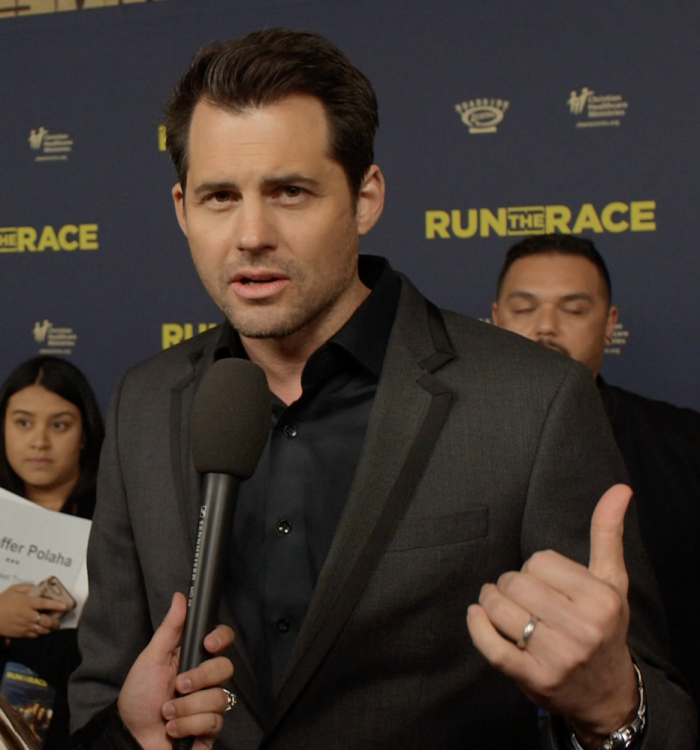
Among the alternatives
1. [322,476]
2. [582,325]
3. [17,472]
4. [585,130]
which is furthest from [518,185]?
[17,472]

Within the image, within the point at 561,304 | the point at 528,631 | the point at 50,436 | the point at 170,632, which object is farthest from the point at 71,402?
the point at 528,631

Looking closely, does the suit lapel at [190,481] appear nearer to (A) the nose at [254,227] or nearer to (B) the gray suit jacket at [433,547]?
(B) the gray suit jacket at [433,547]

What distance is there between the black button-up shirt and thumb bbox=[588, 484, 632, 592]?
0.48 m

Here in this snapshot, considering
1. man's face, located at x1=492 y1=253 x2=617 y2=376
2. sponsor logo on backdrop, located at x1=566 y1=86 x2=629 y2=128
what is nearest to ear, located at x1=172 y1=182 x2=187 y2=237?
man's face, located at x1=492 y1=253 x2=617 y2=376

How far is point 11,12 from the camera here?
9.82ft

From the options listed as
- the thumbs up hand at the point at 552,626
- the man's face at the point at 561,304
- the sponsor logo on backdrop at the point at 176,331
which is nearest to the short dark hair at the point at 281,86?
the thumbs up hand at the point at 552,626

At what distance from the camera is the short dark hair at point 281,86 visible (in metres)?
1.23

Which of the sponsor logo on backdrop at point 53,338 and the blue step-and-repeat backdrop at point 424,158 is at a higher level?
the blue step-and-repeat backdrop at point 424,158

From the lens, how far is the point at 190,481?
128cm

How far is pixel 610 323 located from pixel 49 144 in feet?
5.47

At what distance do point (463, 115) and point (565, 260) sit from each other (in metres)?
0.48

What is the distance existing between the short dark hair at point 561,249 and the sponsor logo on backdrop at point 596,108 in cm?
29

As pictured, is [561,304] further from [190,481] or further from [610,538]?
[610,538]

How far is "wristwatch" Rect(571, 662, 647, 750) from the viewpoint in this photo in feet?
2.87
